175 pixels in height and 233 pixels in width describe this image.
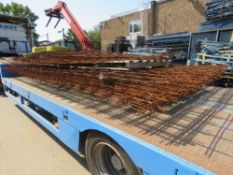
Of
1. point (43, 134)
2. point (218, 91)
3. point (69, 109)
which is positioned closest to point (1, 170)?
point (43, 134)

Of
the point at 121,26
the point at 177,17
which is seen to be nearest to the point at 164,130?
the point at 177,17

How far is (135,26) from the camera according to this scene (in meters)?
19.6

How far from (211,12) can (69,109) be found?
6.81 meters

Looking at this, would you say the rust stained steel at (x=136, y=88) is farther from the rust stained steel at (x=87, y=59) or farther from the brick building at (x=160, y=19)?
the brick building at (x=160, y=19)

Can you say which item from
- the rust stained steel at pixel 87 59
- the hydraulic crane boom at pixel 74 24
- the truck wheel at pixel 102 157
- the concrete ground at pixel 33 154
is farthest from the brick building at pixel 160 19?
the truck wheel at pixel 102 157

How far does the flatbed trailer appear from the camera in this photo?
1383mm

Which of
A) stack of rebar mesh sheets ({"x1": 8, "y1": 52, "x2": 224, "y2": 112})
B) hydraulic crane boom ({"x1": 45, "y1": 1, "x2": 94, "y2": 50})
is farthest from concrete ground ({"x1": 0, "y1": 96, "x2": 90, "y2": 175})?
hydraulic crane boom ({"x1": 45, "y1": 1, "x2": 94, "y2": 50})

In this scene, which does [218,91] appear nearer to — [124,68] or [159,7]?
[124,68]

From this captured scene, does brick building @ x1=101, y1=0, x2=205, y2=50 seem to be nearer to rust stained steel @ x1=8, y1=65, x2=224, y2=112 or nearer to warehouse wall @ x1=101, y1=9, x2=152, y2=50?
warehouse wall @ x1=101, y1=9, x2=152, y2=50

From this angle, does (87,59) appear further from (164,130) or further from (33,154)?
(164,130)

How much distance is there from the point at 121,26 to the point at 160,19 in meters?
4.99

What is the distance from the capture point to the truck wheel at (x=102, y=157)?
7.11 feet

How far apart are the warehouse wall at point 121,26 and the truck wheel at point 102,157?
16.9 metres

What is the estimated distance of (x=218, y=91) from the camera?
3111 mm
